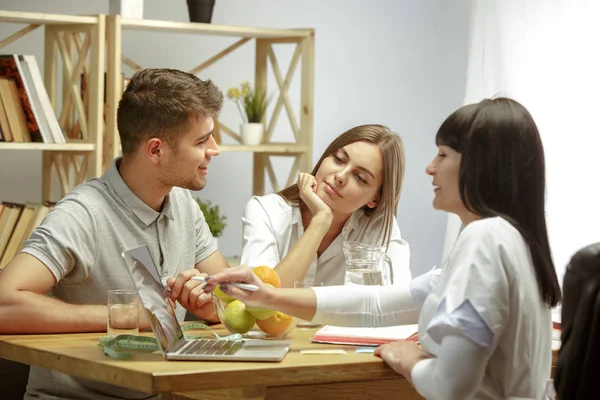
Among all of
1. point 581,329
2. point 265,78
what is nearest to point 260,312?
point 581,329

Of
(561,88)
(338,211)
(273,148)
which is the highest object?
(561,88)

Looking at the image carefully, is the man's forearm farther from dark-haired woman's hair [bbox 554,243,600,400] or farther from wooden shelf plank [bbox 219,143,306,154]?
wooden shelf plank [bbox 219,143,306,154]

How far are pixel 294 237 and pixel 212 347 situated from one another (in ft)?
3.41

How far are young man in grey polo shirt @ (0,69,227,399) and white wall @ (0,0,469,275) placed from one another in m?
1.76

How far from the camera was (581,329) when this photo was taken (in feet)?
5.10

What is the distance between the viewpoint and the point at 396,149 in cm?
276

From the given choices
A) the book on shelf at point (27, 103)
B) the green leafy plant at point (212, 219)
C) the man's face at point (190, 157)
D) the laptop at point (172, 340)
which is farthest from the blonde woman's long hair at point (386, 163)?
the book on shelf at point (27, 103)

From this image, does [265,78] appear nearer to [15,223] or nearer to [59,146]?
[59,146]

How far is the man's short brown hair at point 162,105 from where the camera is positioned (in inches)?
92.4

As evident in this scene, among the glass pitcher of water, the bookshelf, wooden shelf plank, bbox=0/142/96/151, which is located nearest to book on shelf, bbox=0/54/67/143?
wooden shelf plank, bbox=0/142/96/151

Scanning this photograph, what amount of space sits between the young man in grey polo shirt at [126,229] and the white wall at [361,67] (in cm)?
176

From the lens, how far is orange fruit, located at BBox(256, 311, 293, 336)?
6.48 ft

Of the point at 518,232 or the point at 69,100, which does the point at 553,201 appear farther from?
the point at 518,232

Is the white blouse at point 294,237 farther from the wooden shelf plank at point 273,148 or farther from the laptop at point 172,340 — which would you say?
the wooden shelf plank at point 273,148
